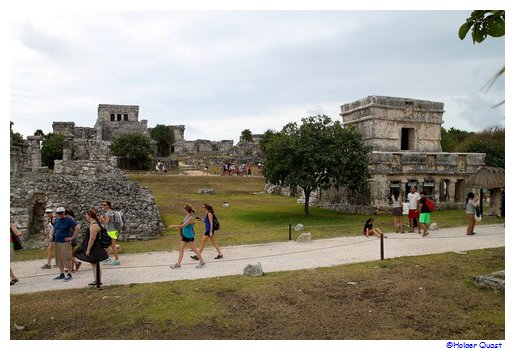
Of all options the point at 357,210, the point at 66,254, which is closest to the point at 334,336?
the point at 66,254

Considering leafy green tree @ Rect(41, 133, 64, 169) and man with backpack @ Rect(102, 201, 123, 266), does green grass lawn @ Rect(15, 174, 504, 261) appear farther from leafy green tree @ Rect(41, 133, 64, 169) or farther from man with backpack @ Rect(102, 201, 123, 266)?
leafy green tree @ Rect(41, 133, 64, 169)

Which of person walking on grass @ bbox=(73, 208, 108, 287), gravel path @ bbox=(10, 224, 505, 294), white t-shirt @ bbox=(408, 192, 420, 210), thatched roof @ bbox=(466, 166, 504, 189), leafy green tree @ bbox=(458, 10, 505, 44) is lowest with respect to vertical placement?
gravel path @ bbox=(10, 224, 505, 294)

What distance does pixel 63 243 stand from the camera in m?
8.77

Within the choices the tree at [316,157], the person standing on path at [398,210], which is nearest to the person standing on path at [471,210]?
the person standing on path at [398,210]

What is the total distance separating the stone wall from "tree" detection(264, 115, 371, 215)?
248 inches

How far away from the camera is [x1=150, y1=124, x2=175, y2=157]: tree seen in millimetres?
56469

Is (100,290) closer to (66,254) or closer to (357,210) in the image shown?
(66,254)

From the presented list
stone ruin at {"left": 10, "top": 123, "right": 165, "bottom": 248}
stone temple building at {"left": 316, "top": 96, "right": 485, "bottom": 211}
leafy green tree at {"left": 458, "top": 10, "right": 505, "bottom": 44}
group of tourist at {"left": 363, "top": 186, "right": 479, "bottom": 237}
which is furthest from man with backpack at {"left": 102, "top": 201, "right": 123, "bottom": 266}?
stone temple building at {"left": 316, "top": 96, "right": 485, "bottom": 211}

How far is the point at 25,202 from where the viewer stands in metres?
13.8

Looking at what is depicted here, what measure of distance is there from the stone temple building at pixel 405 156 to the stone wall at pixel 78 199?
37.8ft

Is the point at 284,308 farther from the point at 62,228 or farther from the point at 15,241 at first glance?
the point at 15,241

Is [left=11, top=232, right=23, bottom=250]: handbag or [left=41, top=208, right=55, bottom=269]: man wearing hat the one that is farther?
[left=41, top=208, right=55, bottom=269]: man wearing hat

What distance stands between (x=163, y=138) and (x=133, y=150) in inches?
609

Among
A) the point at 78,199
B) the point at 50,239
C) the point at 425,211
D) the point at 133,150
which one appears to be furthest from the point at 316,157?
the point at 133,150
